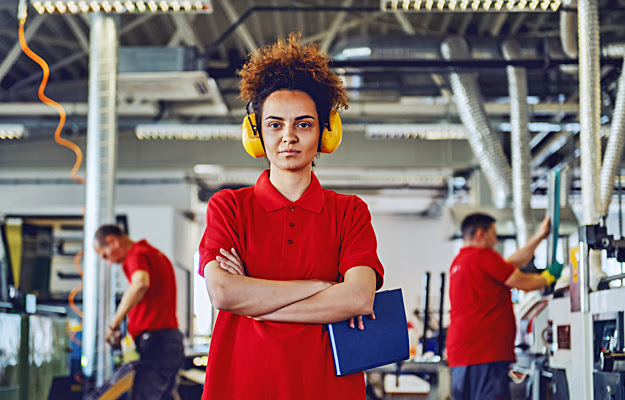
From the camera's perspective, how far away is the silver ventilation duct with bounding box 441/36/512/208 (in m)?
6.63

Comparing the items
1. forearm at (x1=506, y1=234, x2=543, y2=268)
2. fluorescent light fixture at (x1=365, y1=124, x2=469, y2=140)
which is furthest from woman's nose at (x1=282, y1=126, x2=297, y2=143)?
fluorescent light fixture at (x1=365, y1=124, x2=469, y2=140)

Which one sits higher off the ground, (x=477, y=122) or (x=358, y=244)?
(x=477, y=122)

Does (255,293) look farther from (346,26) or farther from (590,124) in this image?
(346,26)

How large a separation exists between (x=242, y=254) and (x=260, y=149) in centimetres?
26

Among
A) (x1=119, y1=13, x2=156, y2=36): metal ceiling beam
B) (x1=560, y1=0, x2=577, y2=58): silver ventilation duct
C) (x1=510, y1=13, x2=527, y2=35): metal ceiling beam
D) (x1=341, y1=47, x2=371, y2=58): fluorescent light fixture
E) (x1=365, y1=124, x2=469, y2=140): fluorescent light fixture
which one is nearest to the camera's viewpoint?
(x1=560, y1=0, x2=577, y2=58): silver ventilation duct

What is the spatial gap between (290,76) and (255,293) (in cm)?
50

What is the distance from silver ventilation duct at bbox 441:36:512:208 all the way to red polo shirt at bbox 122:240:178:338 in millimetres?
3581

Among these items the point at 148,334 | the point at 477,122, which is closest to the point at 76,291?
the point at 477,122

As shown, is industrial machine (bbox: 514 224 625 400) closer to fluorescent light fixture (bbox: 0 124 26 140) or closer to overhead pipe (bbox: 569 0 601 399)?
overhead pipe (bbox: 569 0 601 399)

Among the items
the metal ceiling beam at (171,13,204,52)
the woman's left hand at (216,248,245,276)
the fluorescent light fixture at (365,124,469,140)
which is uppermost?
the metal ceiling beam at (171,13,204,52)

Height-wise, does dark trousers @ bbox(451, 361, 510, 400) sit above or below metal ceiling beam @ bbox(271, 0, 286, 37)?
below

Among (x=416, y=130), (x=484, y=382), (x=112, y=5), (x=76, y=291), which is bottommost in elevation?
(x=484, y=382)

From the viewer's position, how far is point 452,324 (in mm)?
3996

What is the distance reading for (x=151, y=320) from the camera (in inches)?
166
